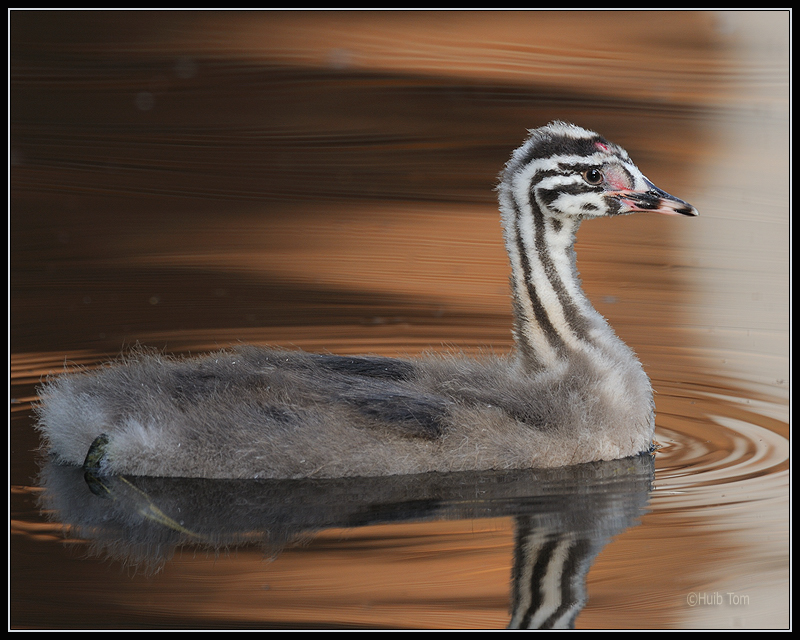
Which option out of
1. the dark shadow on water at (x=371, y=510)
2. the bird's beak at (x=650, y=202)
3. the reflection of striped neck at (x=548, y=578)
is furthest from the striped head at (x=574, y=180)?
the reflection of striped neck at (x=548, y=578)

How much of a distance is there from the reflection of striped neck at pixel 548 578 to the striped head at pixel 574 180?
1820 millimetres

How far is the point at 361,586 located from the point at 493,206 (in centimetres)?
605

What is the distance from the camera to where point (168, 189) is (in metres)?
10.5

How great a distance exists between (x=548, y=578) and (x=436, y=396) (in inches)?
55.5

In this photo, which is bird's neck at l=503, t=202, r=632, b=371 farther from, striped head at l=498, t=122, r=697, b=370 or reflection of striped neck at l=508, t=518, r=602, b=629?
reflection of striped neck at l=508, t=518, r=602, b=629

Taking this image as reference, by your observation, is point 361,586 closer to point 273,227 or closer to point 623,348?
point 623,348

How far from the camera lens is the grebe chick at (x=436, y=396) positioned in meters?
5.90

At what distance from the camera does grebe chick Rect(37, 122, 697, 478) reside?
232 inches

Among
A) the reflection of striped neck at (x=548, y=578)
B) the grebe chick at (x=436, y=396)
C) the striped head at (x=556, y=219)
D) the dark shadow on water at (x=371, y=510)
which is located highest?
the striped head at (x=556, y=219)

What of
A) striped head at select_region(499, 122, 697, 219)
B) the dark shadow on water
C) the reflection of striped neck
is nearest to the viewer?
the reflection of striped neck

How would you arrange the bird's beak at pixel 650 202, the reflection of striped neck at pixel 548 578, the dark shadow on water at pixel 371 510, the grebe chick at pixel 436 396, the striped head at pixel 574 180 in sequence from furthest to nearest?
the bird's beak at pixel 650 202
the striped head at pixel 574 180
the grebe chick at pixel 436 396
the dark shadow on water at pixel 371 510
the reflection of striped neck at pixel 548 578

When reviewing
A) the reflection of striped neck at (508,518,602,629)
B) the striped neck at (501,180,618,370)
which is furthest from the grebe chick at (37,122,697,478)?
the reflection of striped neck at (508,518,602,629)

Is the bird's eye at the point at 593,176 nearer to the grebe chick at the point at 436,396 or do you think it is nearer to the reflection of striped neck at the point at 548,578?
the grebe chick at the point at 436,396

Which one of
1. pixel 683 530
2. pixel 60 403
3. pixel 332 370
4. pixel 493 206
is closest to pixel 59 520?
pixel 60 403
